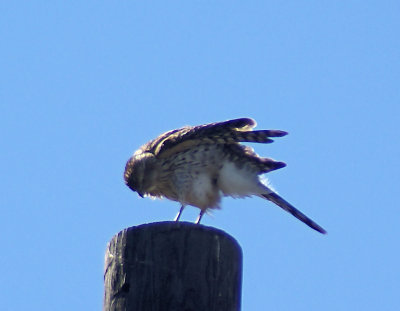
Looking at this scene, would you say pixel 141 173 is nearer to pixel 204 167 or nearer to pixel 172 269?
pixel 204 167

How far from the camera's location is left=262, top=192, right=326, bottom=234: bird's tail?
849 cm

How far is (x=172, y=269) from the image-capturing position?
373 cm

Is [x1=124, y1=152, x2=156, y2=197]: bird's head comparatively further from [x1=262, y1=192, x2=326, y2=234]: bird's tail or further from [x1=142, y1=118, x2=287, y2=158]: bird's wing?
[x1=262, y1=192, x2=326, y2=234]: bird's tail

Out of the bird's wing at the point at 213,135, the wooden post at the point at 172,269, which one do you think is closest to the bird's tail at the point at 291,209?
the bird's wing at the point at 213,135

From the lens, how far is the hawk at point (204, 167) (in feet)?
26.7

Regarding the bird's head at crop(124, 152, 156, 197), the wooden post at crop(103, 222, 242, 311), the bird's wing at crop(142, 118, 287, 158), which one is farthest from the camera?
the bird's head at crop(124, 152, 156, 197)

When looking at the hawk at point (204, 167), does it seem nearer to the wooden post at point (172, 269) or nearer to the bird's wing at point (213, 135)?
the bird's wing at point (213, 135)

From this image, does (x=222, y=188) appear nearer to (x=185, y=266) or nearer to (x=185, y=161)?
(x=185, y=161)

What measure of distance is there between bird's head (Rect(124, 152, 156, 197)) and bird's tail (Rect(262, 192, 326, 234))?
3.66 feet

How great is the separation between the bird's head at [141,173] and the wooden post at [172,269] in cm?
448

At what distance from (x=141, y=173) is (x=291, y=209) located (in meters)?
1.44

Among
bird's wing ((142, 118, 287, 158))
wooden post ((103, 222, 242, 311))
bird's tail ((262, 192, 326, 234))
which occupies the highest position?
bird's wing ((142, 118, 287, 158))

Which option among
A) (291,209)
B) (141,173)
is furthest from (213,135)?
(291,209)

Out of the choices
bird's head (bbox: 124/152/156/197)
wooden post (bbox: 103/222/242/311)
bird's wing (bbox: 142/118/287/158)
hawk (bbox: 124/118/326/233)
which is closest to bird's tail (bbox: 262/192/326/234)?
hawk (bbox: 124/118/326/233)
